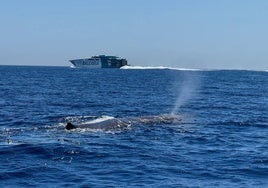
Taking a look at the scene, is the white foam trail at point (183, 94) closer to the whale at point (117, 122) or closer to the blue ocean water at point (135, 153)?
the whale at point (117, 122)

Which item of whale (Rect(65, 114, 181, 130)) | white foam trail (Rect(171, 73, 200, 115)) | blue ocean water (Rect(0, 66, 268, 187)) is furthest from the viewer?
white foam trail (Rect(171, 73, 200, 115))

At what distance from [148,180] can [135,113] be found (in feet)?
90.9

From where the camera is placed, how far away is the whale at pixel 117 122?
38125mm

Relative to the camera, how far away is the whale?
38.1 metres

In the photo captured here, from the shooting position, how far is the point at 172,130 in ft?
128

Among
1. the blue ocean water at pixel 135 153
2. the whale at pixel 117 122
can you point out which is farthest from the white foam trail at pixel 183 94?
the blue ocean water at pixel 135 153

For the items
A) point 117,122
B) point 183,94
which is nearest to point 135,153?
point 117,122

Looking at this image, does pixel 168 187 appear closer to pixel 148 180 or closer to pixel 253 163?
pixel 148 180

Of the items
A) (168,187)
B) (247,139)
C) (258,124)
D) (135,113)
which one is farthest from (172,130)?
(168,187)

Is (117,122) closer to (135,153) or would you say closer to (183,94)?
(135,153)

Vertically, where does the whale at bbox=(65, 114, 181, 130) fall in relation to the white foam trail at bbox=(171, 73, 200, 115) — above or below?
above

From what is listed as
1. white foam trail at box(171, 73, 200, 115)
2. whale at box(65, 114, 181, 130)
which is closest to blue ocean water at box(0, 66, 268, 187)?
whale at box(65, 114, 181, 130)

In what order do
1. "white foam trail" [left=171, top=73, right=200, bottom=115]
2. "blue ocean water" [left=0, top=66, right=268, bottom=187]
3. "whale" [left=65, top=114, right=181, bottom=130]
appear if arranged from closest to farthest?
"blue ocean water" [left=0, top=66, right=268, bottom=187] < "whale" [left=65, top=114, right=181, bottom=130] < "white foam trail" [left=171, top=73, right=200, bottom=115]

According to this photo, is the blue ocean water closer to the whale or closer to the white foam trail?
the whale
